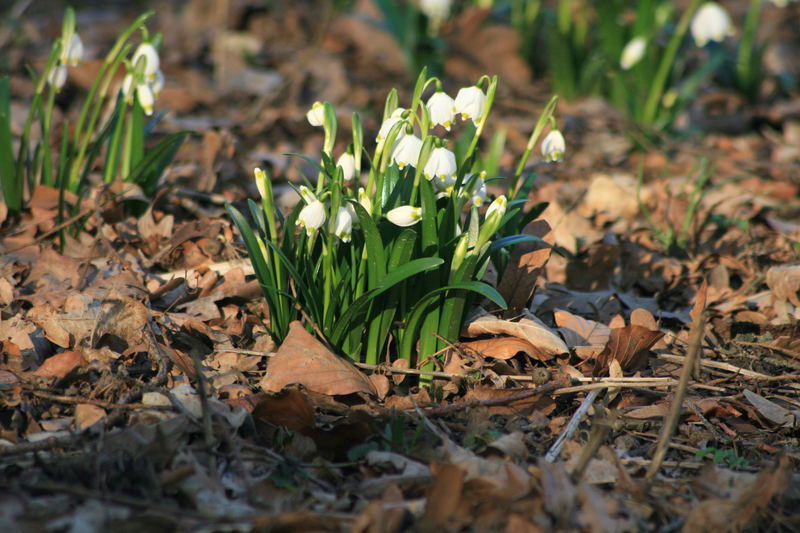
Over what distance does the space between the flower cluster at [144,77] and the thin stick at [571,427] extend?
5.17 feet

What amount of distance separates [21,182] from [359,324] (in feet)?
4.52

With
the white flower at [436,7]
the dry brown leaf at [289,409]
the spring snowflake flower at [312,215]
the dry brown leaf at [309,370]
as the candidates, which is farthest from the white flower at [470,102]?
the white flower at [436,7]

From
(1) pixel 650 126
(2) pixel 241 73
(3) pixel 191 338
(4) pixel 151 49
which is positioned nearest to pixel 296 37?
(2) pixel 241 73

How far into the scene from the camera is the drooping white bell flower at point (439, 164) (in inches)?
66.4

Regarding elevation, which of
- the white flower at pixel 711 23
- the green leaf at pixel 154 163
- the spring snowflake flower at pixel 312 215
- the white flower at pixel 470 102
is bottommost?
the green leaf at pixel 154 163

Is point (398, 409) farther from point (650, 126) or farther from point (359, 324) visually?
point (650, 126)

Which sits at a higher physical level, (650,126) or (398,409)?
(650,126)

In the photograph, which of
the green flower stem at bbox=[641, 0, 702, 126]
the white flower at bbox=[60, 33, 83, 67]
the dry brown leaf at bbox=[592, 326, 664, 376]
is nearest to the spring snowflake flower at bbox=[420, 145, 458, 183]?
the dry brown leaf at bbox=[592, 326, 664, 376]

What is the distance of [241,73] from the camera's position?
15.9ft

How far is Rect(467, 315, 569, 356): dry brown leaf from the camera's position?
194 centimetres

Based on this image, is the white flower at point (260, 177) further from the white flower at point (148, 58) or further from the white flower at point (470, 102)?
the white flower at point (148, 58)

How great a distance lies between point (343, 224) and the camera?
1711mm

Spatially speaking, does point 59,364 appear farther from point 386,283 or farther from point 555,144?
point 555,144

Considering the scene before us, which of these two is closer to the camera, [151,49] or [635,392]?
[635,392]
